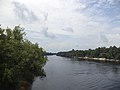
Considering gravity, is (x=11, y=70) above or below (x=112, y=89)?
above

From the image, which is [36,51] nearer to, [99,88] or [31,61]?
[31,61]

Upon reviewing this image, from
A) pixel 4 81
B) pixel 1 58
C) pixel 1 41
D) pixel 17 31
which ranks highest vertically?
pixel 17 31

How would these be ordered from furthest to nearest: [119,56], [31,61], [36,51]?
[119,56] → [36,51] → [31,61]

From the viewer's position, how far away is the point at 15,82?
44406 mm

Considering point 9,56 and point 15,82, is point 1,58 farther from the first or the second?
point 15,82

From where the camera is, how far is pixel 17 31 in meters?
66.8

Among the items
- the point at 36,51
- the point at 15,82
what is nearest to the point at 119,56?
the point at 36,51

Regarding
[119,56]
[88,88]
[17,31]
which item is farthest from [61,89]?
[119,56]

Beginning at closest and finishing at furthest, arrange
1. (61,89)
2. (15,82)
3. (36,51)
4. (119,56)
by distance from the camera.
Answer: (15,82) < (61,89) < (36,51) < (119,56)

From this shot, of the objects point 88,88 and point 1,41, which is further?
point 88,88

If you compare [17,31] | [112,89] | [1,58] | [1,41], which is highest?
[17,31]

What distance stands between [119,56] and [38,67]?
138861 millimetres

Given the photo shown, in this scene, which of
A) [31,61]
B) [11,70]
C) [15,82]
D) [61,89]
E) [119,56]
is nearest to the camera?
[11,70]

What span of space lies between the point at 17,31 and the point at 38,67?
13.5m
